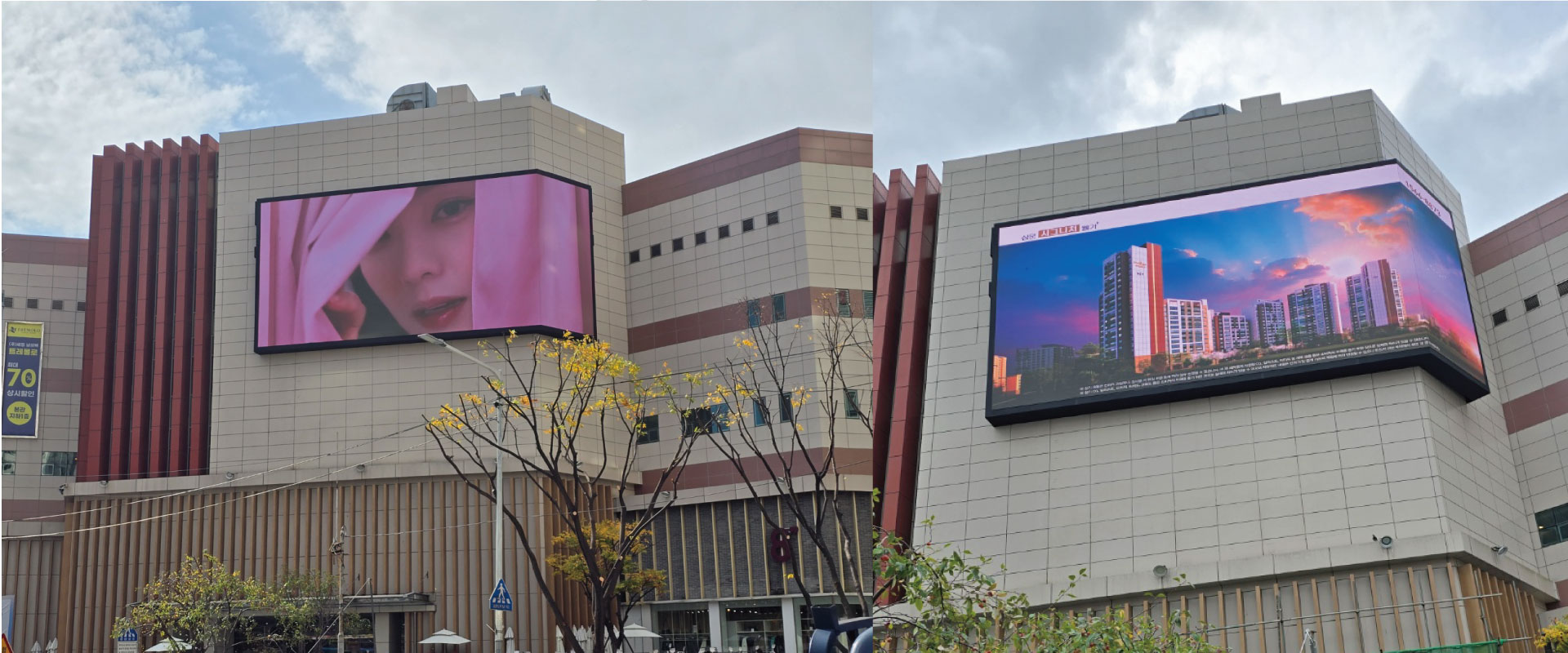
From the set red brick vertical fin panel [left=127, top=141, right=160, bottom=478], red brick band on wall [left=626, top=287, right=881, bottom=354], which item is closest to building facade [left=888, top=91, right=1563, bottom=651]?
red brick band on wall [left=626, top=287, right=881, bottom=354]

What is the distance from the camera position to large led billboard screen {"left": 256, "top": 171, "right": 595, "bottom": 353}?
25.4m

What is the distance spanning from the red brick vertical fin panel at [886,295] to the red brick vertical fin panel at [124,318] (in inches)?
680

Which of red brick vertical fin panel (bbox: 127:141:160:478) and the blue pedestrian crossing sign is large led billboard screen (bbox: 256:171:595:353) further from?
the blue pedestrian crossing sign

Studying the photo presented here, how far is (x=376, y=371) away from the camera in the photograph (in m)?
26.0

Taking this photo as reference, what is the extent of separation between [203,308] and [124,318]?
6.23 ft

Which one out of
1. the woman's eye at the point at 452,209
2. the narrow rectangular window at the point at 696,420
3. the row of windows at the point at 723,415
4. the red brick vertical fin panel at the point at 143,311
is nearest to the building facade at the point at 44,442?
the red brick vertical fin panel at the point at 143,311

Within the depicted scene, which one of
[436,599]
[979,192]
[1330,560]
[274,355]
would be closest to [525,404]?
[436,599]

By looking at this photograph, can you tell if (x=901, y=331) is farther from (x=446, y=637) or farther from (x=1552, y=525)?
(x=446, y=637)

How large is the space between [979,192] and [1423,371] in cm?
716

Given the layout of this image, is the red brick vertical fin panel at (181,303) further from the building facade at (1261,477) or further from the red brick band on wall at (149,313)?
the building facade at (1261,477)

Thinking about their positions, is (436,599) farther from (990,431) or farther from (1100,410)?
(1100,410)

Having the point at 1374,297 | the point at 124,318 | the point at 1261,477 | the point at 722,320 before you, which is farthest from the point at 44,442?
the point at 1374,297

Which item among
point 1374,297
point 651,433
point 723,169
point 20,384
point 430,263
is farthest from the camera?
point 723,169

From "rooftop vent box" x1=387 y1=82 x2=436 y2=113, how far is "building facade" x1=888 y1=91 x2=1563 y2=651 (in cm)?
1421
